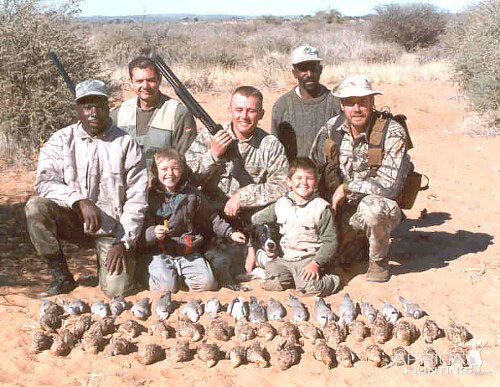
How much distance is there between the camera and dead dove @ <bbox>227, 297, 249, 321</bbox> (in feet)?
17.1

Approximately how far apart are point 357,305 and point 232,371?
4.80ft

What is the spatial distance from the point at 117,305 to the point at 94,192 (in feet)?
3.64

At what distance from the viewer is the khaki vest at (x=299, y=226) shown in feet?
18.5

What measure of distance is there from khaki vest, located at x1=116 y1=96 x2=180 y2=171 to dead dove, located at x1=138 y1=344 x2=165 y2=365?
241 centimetres

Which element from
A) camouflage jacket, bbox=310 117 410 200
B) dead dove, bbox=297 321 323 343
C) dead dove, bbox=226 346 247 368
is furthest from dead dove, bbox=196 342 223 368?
camouflage jacket, bbox=310 117 410 200

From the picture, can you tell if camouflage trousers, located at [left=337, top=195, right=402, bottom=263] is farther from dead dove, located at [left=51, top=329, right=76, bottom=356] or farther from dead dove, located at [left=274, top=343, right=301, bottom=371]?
dead dove, located at [left=51, top=329, right=76, bottom=356]

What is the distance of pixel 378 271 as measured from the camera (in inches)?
Result: 233

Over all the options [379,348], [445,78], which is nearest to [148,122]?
[379,348]

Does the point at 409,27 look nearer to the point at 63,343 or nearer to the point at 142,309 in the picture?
→ the point at 142,309

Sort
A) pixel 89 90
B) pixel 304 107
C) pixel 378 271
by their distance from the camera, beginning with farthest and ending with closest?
1. pixel 304 107
2. pixel 378 271
3. pixel 89 90

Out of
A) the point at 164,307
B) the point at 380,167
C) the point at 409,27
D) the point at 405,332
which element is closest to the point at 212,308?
the point at 164,307

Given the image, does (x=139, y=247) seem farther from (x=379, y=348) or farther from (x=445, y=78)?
(x=445, y=78)

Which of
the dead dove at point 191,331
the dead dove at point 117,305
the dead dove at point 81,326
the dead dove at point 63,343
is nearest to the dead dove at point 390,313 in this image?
the dead dove at point 191,331

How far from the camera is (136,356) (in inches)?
186
